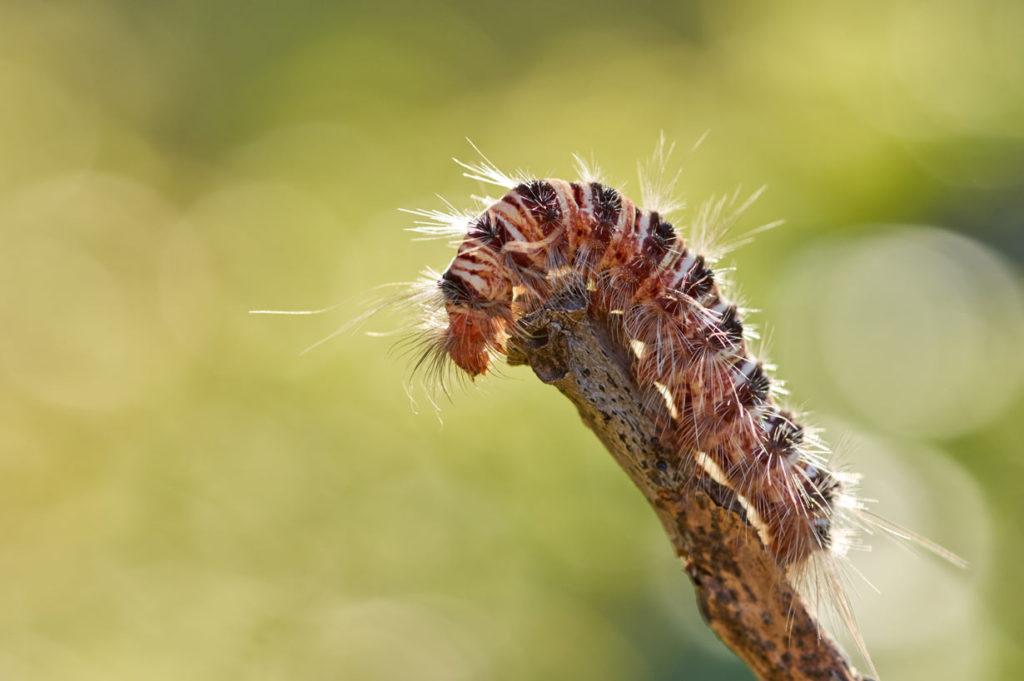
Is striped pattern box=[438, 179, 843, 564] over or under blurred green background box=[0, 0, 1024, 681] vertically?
under

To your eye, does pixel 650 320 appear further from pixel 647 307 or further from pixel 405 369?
pixel 405 369

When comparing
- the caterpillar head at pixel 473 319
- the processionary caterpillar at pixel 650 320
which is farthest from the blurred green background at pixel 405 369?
the caterpillar head at pixel 473 319

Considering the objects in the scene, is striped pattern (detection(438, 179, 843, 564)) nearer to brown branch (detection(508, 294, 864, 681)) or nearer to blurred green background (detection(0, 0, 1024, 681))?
brown branch (detection(508, 294, 864, 681))

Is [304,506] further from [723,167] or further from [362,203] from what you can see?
[723,167]

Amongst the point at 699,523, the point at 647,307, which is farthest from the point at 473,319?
the point at 699,523

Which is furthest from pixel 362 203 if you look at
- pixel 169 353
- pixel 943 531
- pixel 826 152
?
pixel 943 531

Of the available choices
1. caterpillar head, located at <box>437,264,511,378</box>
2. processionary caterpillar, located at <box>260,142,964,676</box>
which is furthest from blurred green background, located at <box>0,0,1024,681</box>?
caterpillar head, located at <box>437,264,511,378</box>
